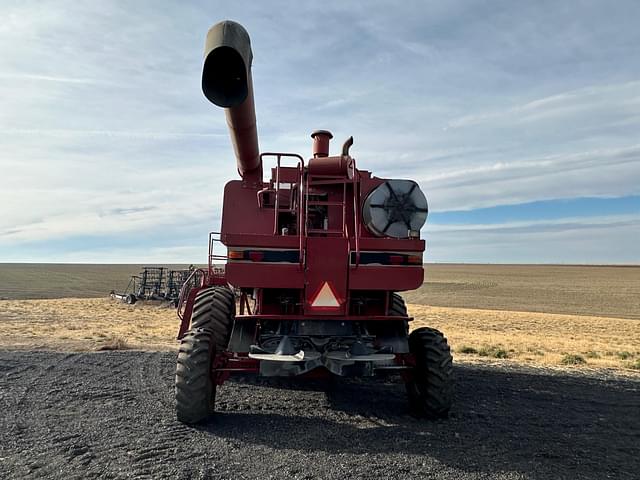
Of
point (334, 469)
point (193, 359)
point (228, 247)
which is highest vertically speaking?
point (228, 247)

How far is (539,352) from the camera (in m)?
14.9

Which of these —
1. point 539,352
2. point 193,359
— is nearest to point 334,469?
point 193,359

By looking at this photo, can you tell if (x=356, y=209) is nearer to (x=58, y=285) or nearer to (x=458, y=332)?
(x=458, y=332)

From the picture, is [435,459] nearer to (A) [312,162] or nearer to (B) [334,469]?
(B) [334,469]

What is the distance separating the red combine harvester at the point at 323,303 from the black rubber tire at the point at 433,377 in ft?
0.04

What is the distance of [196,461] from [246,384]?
377 cm

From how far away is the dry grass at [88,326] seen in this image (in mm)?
13867

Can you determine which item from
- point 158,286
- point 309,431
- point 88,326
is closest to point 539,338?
point 309,431

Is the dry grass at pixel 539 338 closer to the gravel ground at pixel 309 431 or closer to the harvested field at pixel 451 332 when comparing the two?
the harvested field at pixel 451 332

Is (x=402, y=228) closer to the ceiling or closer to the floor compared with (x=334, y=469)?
closer to the ceiling

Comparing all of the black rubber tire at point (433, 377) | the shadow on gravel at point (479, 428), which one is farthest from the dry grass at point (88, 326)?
the black rubber tire at point (433, 377)

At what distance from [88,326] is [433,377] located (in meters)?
16.9

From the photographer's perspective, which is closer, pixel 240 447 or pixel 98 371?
pixel 240 447

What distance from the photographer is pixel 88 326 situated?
20.1 meters
